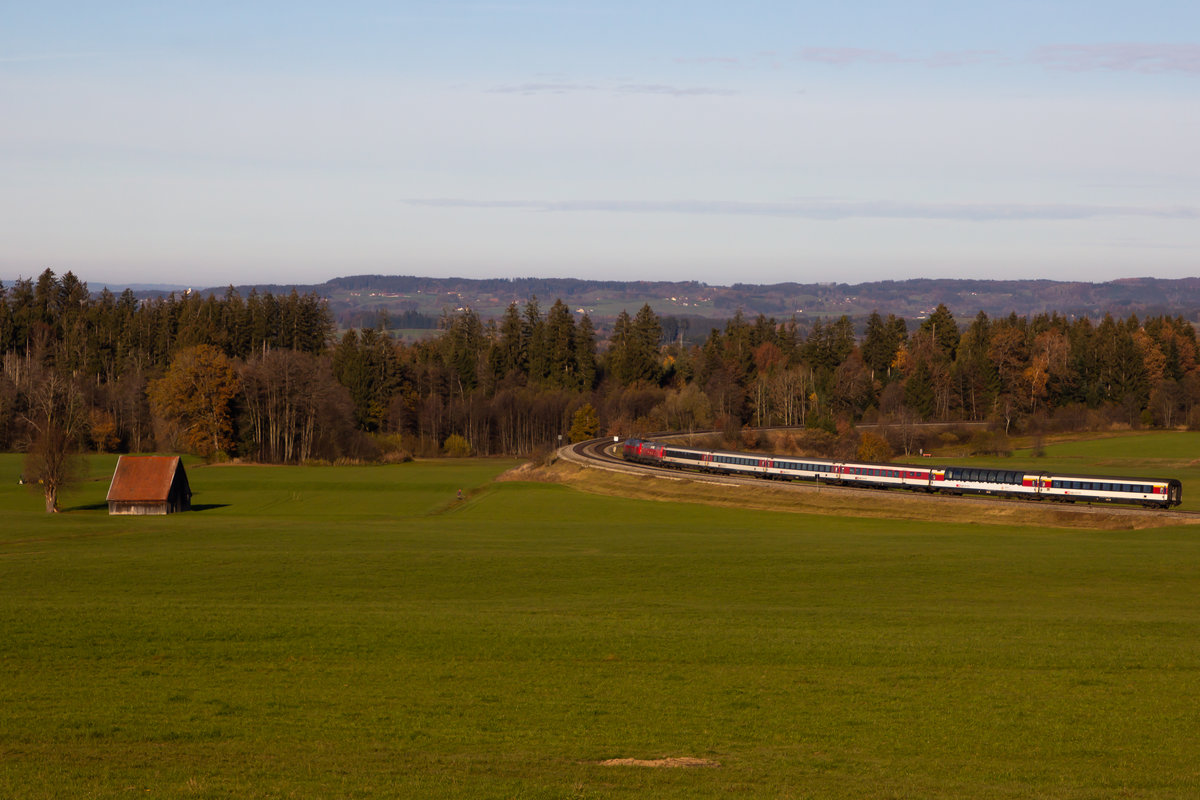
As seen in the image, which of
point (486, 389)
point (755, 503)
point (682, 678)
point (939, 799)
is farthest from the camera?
point (486, 389)

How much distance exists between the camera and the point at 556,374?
159 meters

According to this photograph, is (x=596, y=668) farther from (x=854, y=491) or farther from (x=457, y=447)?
(x=457, y=447)

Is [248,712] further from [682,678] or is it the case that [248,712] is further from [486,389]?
[486,389]

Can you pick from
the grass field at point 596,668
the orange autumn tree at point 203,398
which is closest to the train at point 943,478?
the grass field at point 596,668

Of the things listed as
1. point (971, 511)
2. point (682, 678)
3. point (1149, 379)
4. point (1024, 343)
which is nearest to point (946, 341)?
point (1024, 343)

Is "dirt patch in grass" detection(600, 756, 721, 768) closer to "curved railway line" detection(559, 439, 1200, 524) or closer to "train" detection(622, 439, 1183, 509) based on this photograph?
"curved railway line" detection(559, 439, 1200, 524)

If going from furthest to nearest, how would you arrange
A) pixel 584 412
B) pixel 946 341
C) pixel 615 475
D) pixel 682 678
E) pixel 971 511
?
pixel 946 341, pixel 584 412, pixel 615 475, pixel 971 511, pixel 682 678

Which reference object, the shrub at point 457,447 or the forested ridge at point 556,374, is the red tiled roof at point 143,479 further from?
the shrub at point 457,447

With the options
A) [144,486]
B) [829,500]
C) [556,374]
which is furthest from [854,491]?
[556,374]

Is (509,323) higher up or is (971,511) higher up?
(509,323)

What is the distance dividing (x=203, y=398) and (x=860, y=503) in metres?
77.4

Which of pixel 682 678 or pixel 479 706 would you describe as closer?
pixel 479 706

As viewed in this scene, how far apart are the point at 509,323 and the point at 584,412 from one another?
26.7 meters

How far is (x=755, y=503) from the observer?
242ft
